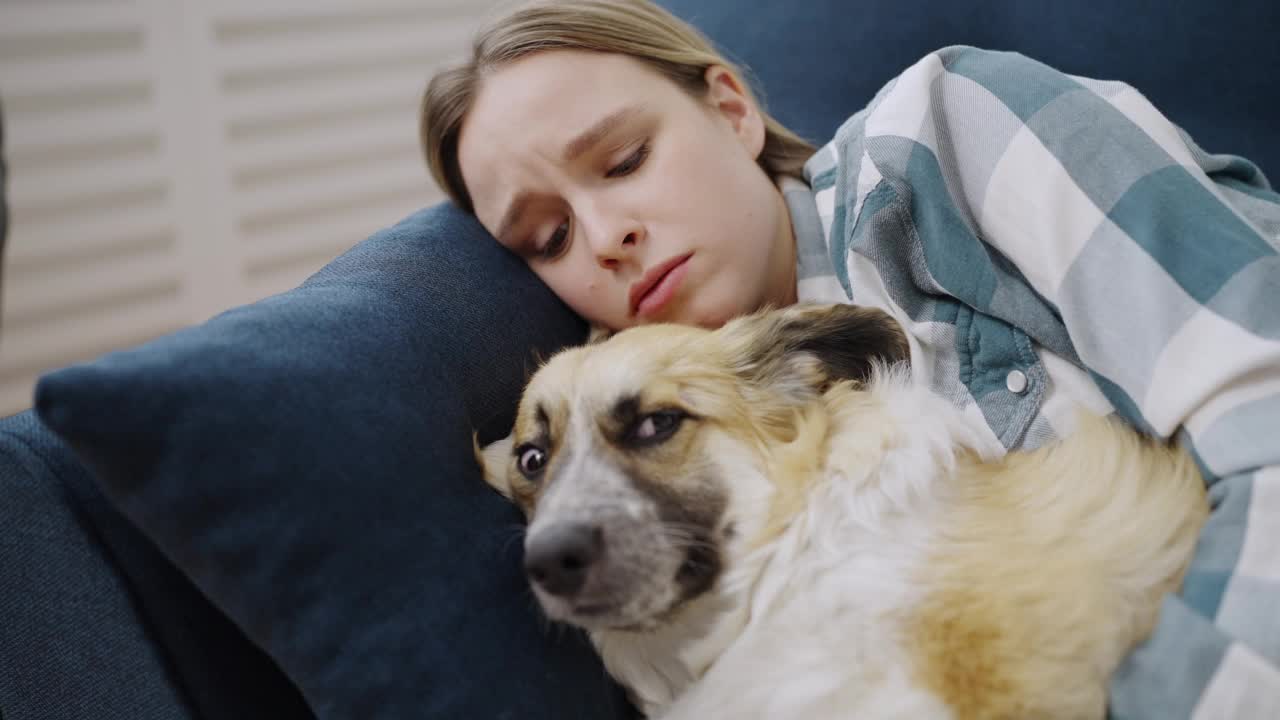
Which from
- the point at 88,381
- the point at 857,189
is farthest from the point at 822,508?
the point at 88,381

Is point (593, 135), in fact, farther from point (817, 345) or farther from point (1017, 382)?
point (1017, 382)

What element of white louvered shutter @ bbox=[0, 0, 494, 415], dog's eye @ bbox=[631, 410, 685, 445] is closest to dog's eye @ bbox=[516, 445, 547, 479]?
dog's eye @ bbox=[631, 410, 685, 445]

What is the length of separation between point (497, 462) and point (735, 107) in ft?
2.71

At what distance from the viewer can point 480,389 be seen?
135 cm

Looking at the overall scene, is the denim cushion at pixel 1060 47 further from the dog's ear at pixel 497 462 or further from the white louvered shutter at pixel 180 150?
the dog's ear at pixel 497 462

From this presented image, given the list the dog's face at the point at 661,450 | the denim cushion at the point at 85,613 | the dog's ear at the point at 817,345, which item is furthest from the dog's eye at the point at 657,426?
the denim cushion at the point at 85,613

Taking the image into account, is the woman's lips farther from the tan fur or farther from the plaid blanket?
the tan fur

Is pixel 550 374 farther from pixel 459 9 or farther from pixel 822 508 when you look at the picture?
pixel 459 9

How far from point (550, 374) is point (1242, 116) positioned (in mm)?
1390

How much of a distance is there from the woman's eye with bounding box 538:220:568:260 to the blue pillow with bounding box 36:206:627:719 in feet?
1.54

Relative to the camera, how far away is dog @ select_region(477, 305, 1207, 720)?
96 cm

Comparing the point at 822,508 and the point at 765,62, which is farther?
the point at 765,62

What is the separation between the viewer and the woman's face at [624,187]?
1422 millimetres

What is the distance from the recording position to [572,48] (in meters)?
1.51
